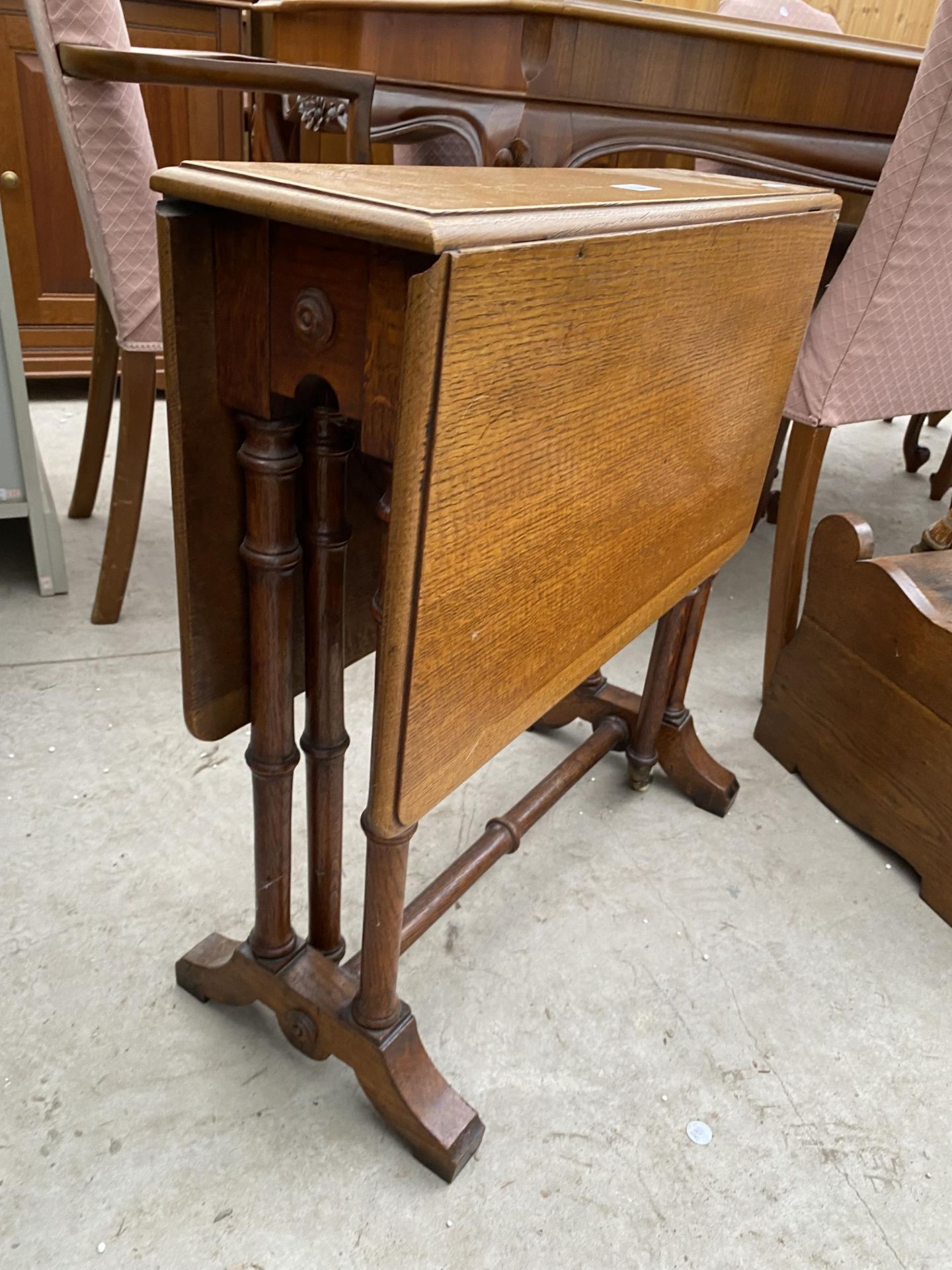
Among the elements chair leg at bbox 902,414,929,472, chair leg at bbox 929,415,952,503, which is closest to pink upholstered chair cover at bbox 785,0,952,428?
chair leg at bbox 929,415,952,503

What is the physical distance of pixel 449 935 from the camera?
1.20m

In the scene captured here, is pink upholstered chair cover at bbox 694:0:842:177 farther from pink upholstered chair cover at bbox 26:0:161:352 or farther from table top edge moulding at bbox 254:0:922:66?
pink upholstered chair cover at bbox 26:0:161:352

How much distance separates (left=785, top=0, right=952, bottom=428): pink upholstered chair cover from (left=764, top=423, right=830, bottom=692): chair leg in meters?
0.07

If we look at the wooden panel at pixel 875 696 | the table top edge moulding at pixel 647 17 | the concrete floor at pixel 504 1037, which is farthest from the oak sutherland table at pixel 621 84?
the concrete floor at pixel 504 1037

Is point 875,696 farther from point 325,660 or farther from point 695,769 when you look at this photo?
point 325,660

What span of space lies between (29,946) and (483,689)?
2.38ft

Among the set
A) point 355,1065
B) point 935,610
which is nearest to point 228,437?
point 355,1065

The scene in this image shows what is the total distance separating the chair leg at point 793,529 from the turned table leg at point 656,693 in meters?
0.33

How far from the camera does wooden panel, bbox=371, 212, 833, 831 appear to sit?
1.87ft

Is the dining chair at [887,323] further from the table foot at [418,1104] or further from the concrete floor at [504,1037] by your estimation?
the table foot at [418,1104]

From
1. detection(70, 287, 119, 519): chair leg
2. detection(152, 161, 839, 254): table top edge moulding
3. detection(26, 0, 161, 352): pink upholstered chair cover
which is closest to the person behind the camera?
detection(152, 161, 839, 254): table top edge moulding

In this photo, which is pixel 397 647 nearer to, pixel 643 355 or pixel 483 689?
pixel 483 689

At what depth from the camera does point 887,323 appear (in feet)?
4.87

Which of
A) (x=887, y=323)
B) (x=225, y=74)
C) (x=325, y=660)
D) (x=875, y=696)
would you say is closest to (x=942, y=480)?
(x=887, y=323)
